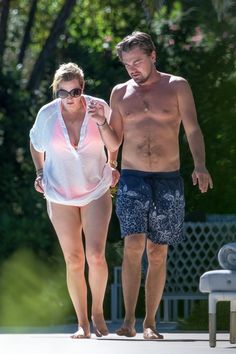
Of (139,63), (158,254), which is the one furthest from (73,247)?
(139,63)

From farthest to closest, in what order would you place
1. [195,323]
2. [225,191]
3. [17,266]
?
[225,191] → [17,266] → [195,323]

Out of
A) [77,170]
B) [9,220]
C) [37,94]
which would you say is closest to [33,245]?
[9,220]

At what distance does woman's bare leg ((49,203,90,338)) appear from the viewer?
32.9 feet

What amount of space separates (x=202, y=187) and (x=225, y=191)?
8455 mm

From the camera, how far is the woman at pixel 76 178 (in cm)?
998

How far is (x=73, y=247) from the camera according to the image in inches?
396

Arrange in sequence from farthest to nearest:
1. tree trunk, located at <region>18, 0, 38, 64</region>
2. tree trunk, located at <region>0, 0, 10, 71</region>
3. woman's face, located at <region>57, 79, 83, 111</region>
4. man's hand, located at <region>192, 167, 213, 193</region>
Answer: tree trunk, located at <region>18, 0, 38, 64</region>, tree trunk, located at <region>0, 0, 10, 71</region>, woman's face, located at <region>57, 79, 83, 111</region>, man's hand, located at <region>192, 167, 213, 193</region>

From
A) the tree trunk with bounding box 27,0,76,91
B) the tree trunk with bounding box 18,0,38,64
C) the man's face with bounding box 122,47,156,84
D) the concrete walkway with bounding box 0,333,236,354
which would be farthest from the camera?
the tree trunk with bounding box 18,0,38,64

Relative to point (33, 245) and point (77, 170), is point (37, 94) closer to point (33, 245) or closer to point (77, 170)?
point (33, 245)

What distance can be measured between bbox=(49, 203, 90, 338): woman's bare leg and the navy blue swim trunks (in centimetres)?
32

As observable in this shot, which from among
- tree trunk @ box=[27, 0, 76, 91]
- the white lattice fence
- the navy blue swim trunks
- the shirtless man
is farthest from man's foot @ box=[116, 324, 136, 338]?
tree trunk @ box=[27, 0, 76, 91]

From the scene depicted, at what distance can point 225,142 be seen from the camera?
18.2 m

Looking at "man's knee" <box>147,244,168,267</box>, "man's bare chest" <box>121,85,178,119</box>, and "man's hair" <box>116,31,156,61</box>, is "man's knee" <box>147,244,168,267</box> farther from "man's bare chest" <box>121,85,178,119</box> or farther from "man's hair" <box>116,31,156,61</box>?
"man's hair" <box>116,31,156,61</box>

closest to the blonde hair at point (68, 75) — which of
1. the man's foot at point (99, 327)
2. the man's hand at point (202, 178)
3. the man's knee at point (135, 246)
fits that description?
the man's hand at point (202, 178)
